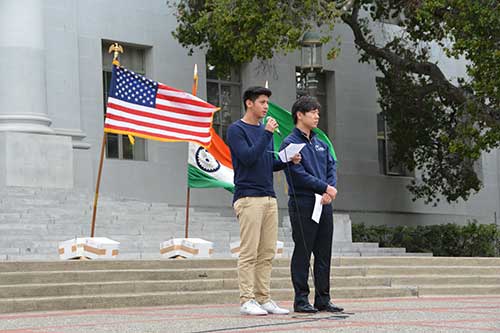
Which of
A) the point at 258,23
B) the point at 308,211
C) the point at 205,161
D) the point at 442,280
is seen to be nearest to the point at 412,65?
the point at 258,23

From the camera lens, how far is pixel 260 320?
8.92m

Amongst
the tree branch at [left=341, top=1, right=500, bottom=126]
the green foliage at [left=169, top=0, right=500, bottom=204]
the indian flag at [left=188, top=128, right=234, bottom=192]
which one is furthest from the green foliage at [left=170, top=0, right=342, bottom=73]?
the indian flag at [left=188, top=128, right=234, bottom=192]

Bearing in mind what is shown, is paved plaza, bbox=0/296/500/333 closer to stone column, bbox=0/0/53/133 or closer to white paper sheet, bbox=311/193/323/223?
white paper sheet, bbox=311/193/323/223

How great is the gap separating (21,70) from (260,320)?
12745mm

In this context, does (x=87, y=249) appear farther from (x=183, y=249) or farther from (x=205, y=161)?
(x=205, y=161)

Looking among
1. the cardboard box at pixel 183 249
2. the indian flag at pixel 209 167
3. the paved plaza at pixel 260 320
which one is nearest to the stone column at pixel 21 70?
the indian flag at pixel 209 167

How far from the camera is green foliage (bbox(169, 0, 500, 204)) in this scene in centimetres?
1939

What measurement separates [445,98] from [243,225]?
50.8ft

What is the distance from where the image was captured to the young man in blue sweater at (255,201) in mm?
9336

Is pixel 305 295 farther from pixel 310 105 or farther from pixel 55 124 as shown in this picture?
pixel 55 124

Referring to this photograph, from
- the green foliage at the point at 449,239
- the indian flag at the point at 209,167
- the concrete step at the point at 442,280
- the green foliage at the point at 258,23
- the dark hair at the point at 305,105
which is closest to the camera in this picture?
the dark hair at the point at 305,105

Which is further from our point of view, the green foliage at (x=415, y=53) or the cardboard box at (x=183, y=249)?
the green foliage at (x=415, y=53)

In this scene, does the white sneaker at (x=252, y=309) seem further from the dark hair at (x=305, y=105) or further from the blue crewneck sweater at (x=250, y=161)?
the dark hair at (x=305, y=105)

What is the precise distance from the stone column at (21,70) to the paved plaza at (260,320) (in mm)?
10051
